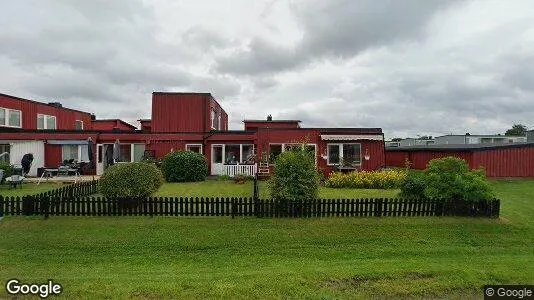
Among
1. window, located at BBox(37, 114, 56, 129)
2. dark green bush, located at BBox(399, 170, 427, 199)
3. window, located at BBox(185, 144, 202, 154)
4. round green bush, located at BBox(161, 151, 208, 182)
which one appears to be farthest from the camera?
window, located at BBox(37, 114, 56, 129)

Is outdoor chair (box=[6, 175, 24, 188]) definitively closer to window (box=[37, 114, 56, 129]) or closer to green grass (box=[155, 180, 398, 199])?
green grass (box=[155, 180, 398, 199])

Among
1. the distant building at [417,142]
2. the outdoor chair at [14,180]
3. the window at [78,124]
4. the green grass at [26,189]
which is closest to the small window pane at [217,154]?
the green grass at [26,189]

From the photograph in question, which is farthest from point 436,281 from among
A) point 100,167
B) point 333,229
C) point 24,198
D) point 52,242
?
point 100,167

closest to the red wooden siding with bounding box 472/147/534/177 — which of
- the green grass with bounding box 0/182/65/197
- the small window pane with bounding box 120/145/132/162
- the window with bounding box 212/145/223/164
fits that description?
the window with bounding box 212/145/223/164

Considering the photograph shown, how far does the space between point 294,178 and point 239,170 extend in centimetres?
1273

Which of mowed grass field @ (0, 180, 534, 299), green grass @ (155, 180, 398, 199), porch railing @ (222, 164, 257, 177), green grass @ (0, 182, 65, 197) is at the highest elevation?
porch railing @ (222, 164, 257, 177)

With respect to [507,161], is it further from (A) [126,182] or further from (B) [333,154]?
(A) [126,182]

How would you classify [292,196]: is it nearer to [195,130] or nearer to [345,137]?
[345,137]

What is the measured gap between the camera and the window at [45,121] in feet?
114

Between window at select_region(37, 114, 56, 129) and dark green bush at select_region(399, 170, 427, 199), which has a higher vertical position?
window at select_region(37, 114, 56, 129)

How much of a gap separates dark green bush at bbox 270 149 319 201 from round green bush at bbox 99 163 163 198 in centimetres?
489

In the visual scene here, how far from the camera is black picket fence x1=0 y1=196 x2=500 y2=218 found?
39.5 ft

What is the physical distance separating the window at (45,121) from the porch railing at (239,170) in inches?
842

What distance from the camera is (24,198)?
12094 mm
